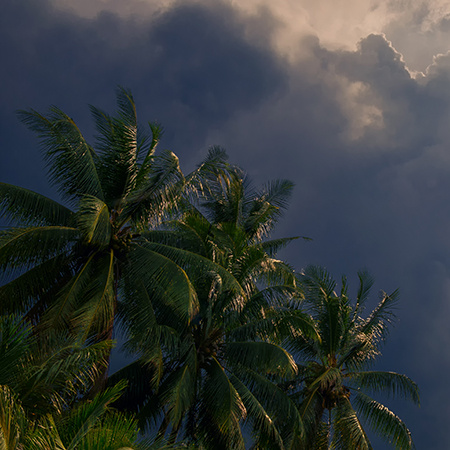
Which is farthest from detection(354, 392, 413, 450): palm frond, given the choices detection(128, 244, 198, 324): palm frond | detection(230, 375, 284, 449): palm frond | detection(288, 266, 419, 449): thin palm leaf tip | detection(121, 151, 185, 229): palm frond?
detection(121, 151, 185, 229): palm frond

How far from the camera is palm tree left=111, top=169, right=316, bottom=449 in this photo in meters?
13.5

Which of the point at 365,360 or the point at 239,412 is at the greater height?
the point at 365,360

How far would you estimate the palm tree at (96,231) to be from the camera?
1258cm

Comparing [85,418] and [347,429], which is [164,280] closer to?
[85,418]

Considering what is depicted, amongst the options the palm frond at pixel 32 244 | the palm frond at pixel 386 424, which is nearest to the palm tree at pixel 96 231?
the palm frond at pixel 32 244

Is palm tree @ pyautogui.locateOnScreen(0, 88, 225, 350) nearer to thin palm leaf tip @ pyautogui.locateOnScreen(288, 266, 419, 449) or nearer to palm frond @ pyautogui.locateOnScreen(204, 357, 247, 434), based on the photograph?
palm frond @ pyautogui.locateOnScreen(204, 357, 247, 434)

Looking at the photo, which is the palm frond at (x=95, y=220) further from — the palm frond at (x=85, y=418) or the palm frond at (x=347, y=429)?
the palm frond at (x=347, y=429)

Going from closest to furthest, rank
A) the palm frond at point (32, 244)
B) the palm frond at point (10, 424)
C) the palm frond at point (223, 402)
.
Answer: the palm frond at point (10, 424) < the palm frond at point (32, 244) < the palm frond at point (223, 402)

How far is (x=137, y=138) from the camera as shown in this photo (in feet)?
48.7

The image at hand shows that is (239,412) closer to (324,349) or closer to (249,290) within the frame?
(249,290)

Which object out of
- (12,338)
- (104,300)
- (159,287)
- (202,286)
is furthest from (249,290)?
(12,338)

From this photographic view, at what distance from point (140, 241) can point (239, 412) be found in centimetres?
481

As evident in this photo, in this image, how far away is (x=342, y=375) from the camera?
739 inches

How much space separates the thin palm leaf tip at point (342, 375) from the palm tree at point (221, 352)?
1.93 metres
